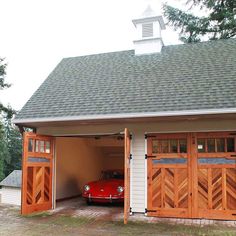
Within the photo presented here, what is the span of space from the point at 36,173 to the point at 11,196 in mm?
2170

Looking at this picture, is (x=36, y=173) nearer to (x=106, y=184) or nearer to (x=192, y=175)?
(x=106, y=184)

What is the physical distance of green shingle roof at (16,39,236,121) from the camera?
7551 millimetres

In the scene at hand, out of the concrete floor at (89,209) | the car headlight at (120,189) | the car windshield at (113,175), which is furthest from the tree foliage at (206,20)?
the concrete floor at (89,209)

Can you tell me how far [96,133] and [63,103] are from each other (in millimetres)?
1216

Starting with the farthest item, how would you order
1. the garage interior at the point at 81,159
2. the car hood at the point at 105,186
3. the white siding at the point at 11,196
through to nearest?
1. the garage interior at the point at 81,159
2. the white siding at the point at 11,196
3. the car hood at the point at 105,186

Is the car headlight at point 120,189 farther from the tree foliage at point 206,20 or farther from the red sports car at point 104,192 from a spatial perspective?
the tree foliage at point 206,20

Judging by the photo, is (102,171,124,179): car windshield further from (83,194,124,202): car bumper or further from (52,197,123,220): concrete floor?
(83,194,124,202): car bumper

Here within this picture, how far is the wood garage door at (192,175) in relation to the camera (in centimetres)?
731

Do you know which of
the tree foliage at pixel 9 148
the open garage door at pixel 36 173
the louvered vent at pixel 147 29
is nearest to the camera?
the open garage door at pixel 36 173

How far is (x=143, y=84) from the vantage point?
863 cm

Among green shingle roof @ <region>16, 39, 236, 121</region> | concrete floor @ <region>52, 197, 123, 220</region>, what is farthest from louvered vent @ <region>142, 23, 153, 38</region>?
concrete floor @ <region>52, 197, 123, 220</region>

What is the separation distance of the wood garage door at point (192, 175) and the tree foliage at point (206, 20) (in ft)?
32.4

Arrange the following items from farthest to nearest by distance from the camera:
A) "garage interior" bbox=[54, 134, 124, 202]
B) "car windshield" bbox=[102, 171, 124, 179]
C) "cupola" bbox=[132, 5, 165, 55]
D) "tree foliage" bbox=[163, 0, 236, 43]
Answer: "tree foliage" bbox=[163, 0, 236, 43] → "car windshield" bbox=[102, 171, 124, 179] → "cupola" bbox=[132, 5, 165, 55] → "garage interior" bbox=[54, 134, 124, 202]

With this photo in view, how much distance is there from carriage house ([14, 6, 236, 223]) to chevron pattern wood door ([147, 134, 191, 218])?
0.08 feet
